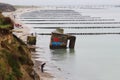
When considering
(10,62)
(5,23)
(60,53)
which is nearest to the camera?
(10,62)

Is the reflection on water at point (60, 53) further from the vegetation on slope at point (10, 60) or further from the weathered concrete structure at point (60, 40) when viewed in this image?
the vegetation on slope at point (10, 60)

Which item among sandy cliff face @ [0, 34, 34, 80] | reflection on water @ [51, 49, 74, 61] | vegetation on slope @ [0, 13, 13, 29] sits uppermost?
vegetation on slope @ [0, 13, 13, 29]

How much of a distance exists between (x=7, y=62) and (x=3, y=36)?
4224 mm

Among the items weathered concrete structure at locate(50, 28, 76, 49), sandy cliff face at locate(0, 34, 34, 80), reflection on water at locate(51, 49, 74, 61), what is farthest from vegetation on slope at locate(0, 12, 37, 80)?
weathered concrete structure at locate(50, 28, 76, 49)

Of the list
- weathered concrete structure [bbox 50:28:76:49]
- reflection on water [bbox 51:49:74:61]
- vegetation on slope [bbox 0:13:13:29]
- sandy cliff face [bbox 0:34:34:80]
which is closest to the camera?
sandy cliff face [bbox 0:34:34:80]

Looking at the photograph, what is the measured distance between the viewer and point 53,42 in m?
63.2

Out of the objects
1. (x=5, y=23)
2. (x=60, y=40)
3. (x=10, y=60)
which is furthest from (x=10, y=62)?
(x=60, y=40)

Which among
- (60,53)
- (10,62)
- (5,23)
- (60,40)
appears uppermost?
(5,23)

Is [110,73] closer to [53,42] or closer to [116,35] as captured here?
[53,42]

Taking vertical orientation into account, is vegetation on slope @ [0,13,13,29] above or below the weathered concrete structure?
above

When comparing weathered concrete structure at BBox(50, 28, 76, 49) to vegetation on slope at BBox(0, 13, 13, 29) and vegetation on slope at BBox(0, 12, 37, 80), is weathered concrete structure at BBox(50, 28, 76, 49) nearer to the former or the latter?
vegetation on slope at BBox(0, 13, 13, 29)

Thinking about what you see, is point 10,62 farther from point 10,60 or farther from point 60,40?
point 60,40

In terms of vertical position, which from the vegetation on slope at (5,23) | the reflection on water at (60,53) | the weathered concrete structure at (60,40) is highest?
the vegetation on slope at (5,23)

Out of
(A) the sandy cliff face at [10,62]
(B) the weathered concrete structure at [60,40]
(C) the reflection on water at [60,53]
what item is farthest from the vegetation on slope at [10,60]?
(B) the weathered concrete structure at [60,40]
